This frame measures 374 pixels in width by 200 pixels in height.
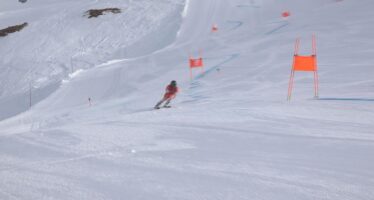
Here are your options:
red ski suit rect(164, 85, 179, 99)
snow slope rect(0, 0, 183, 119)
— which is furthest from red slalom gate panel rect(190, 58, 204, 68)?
snow slope rect(0, 0, 183, 119)

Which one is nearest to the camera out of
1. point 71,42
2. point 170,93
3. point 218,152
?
point 218,152

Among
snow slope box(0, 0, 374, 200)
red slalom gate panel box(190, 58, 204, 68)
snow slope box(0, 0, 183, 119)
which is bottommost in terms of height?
snow slope box(0, 0, 374, 200)

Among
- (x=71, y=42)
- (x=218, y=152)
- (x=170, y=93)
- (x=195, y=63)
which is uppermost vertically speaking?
(x=71, y=42)

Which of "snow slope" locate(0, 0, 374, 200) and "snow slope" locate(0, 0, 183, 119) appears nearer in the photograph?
"snow slope" locate(0, 0, 374, 200)

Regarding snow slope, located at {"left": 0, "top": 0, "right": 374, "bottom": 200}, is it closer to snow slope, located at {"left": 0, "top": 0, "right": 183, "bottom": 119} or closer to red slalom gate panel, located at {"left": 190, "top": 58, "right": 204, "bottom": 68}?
red slalom gate panel, located at {"left": 190, "top": 58, "right": 204, "bottom": 68}

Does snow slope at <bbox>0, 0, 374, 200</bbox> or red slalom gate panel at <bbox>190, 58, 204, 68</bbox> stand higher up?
red slalom gate panel at <bbox>190, 58, 204, 68</bbox>

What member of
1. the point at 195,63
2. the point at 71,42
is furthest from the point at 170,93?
the point at 71,42

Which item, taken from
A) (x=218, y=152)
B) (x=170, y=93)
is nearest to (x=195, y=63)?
(x=170, y=93)

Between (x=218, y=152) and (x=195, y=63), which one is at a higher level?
(x=195, y=63)

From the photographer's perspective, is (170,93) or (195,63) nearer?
(170,93)

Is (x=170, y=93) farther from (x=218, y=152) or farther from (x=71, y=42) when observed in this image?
(x=71, y=42)

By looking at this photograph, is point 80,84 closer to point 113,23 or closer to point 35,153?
point 113,23

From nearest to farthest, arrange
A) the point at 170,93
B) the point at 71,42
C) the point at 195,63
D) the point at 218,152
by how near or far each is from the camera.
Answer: the point at 218,152
the point at 170,93
the point at 195,63
the point at 71,42

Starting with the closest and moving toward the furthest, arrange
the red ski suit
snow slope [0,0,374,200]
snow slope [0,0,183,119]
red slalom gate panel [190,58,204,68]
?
snow slope [0,0,374,200]
the red ski suit
red slalom gate panel [190,58,204,68]
snow slope [0,0,183,119]
